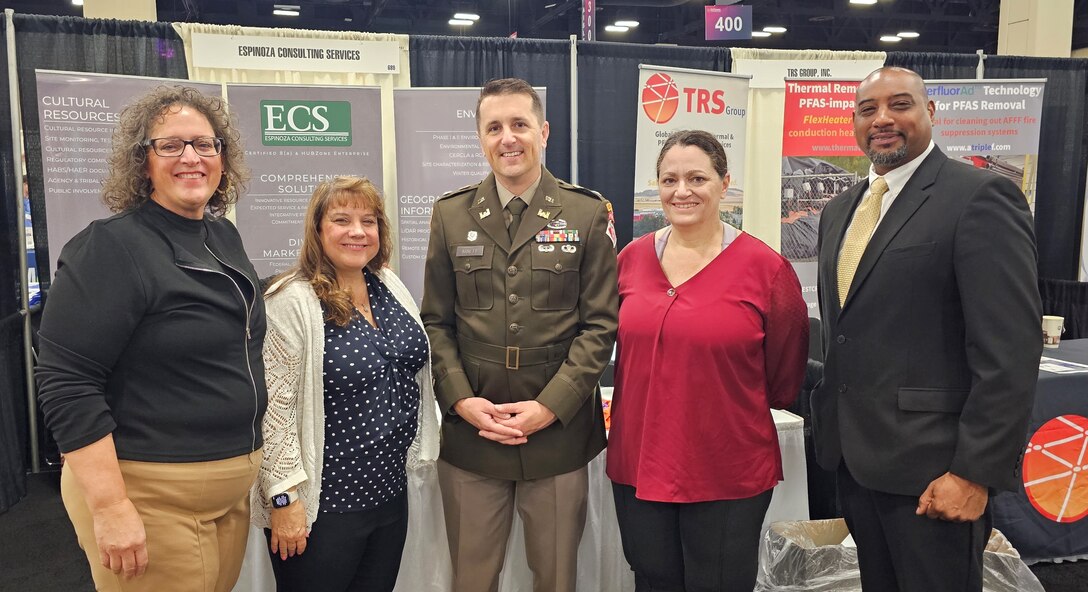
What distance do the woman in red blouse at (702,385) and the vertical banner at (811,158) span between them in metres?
3.80

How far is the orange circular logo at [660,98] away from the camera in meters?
5.03

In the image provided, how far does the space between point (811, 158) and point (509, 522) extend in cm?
440

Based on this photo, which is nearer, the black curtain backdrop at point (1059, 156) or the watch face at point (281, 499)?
the watch face at point (281, 499)

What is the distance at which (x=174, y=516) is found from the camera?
1.41 metres

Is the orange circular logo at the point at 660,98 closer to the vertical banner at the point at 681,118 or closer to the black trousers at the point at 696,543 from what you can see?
the vertical banner at the point at 681,118

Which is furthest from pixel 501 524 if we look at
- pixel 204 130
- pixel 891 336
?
pixel 204 130

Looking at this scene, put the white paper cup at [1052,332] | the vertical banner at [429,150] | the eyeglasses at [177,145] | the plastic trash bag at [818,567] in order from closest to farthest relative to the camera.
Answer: the eyeglasses at [177,145], the plastic trash bag at [818,567], the white paper cup at [1052,332], the vertical banner at [429,150]

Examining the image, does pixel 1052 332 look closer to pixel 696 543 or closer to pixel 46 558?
pixel 696 543

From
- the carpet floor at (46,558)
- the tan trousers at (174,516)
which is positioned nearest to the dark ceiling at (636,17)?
the carpet floor at (46,558)

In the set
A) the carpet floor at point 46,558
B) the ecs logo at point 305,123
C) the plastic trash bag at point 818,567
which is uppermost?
the ecs logo at point 305,123

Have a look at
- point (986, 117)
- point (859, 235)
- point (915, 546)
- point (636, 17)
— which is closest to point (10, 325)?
point (859, 235)

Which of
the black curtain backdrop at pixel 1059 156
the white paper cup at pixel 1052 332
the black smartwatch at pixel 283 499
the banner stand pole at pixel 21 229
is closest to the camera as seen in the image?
the black smartwatch at pixel 283 499

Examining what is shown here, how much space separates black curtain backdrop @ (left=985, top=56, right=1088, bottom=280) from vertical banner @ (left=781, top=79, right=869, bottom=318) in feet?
5.42

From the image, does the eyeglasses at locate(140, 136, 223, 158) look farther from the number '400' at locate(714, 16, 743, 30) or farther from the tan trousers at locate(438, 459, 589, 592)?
the number '400' at locate(714, 16, 743, 30)
